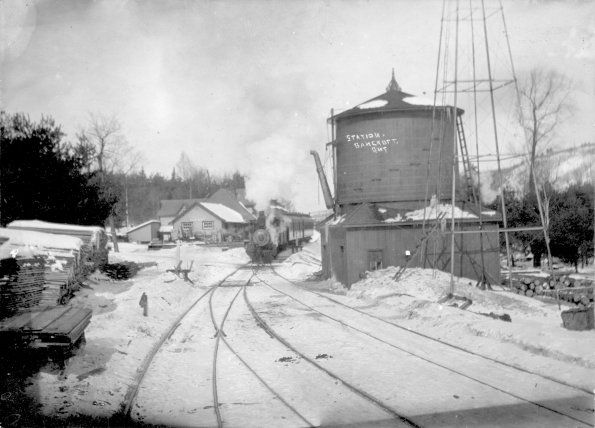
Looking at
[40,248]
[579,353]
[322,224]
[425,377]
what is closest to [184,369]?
[425,377]

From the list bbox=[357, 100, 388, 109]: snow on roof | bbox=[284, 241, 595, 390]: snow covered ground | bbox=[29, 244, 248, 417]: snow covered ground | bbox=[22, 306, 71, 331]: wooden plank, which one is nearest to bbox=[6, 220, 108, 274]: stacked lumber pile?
bbox=[29, 244, 248, 417]: snow covered ground

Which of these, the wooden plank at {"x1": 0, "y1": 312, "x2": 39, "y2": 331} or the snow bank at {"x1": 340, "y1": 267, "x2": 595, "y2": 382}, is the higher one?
the wooden plank at {"x1": 0, "y1": 312, "x2": 39, "y2": 331}

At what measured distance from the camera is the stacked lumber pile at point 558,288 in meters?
16.6

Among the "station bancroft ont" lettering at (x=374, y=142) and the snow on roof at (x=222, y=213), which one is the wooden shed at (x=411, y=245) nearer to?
the "station bancroft ont" lettering at (x=374, y=142)

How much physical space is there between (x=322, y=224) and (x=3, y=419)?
19.2m

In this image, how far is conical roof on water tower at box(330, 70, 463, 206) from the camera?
21.0 meters

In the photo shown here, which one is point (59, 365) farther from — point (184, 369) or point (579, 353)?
point (579, 353)

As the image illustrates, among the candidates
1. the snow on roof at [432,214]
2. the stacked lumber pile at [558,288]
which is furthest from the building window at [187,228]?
the stacked lumber pile at [558,288]

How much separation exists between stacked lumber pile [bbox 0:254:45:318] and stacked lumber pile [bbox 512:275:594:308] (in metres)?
16.8

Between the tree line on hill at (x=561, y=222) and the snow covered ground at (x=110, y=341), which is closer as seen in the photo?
the snow covered ground at (x=110, y=341)

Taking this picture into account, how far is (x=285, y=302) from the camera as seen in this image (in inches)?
645

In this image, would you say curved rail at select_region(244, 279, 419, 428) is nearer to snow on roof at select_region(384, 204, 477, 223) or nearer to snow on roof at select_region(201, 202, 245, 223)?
snow on roof at select_region(384, 204, 477, 223)

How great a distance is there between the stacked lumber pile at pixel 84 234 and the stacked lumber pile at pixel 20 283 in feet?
12.9

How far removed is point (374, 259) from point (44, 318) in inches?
552
